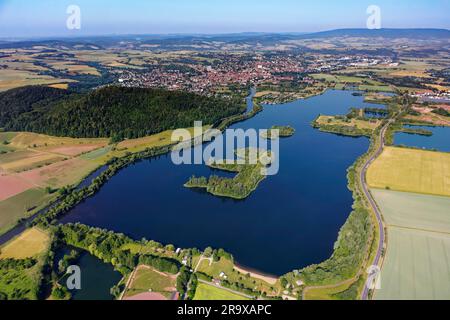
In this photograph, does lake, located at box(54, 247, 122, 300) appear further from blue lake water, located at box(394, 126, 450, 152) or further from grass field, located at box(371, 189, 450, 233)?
blue lake water, located at box(394, 126, 450, 152)

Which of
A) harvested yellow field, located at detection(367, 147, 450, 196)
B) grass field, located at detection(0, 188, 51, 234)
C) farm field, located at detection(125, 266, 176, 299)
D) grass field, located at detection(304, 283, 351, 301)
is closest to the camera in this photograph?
grass field, located at detection(304, 283, 351, 301)

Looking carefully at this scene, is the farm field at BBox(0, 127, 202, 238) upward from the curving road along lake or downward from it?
upward

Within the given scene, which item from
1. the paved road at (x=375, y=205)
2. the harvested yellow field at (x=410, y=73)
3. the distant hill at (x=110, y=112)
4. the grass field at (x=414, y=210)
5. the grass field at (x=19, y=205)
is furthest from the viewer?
the harvested yellow field at (x=410, y=73)

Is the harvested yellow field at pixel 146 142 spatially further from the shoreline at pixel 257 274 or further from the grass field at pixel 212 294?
the grass field at pixel 212 294

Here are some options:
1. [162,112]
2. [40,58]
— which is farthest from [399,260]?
[40,58]

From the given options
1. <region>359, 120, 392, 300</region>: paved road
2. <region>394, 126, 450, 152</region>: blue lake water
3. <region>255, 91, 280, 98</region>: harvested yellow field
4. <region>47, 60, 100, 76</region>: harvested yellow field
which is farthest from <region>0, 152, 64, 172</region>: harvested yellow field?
<region>47, 60, 100, 76</region>: harvested yellow field

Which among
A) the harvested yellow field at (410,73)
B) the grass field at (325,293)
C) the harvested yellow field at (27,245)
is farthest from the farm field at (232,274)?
the harvested yellow field at (410,73)
